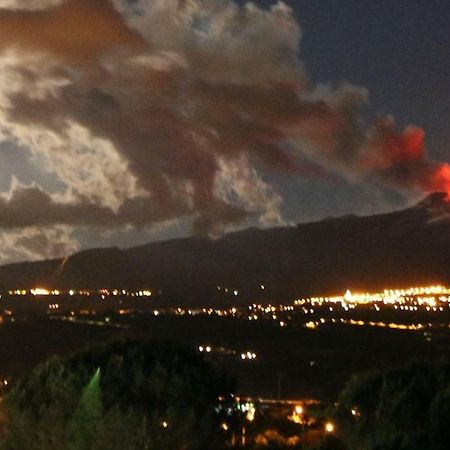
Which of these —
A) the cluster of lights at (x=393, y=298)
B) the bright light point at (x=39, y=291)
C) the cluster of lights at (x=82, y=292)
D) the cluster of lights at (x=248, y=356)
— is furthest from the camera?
the cluster of lights at (x=82, y=292)

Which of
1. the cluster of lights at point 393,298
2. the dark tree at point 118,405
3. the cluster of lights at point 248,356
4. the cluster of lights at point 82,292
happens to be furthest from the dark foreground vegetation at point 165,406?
the cluster of lights at point 82,292

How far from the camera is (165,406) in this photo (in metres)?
17.6

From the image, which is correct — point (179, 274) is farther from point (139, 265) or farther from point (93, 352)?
point (93, 352)

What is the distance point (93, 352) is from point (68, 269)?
147 ft

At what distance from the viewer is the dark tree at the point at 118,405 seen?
54.2 ft

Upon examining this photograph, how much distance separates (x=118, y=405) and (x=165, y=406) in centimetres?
96

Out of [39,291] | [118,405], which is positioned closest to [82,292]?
[39,291]

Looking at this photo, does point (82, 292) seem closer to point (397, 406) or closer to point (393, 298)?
point (393, 298)

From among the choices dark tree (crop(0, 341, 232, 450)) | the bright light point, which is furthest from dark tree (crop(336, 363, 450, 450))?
the bright light point

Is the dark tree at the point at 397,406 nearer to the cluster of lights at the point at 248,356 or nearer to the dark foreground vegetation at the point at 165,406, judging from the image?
the dark foreground vegetation at the point at 165,406

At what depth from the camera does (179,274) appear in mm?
65875

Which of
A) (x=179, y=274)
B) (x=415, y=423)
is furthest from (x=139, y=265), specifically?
(x=415, y=423)

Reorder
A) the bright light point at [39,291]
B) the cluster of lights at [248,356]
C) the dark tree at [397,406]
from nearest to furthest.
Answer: the dark tree at [397,406], the cluster of lights at [248,356], the bright light point at [39,291]

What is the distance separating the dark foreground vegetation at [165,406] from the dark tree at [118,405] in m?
0.02
